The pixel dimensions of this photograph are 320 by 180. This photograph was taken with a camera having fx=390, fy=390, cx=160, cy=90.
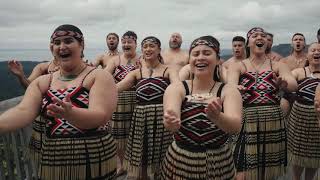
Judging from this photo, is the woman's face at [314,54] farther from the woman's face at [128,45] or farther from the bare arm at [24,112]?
the bare arm at [24,112]

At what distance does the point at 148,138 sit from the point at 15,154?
5.57 feet

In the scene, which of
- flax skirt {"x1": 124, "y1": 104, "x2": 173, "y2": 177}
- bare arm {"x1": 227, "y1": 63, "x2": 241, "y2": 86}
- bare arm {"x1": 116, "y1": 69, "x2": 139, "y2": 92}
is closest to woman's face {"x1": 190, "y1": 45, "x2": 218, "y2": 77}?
bare arm {"x1": 227, "y1": 63, "x2": 241, "y2": 86}

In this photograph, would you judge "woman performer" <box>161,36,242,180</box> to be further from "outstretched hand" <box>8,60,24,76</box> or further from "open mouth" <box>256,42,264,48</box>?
"outstretched hand" <box>8,60,24,76</box>

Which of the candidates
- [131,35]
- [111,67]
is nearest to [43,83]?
[111,67]

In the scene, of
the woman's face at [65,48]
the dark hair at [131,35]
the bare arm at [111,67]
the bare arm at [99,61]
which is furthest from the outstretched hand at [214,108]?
the bare arm at [99,61]

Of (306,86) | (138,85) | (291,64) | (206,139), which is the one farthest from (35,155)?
(291,64)

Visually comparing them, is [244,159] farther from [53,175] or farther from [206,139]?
[53,175]

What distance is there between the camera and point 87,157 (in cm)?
308

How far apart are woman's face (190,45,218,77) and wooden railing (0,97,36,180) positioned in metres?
2.25

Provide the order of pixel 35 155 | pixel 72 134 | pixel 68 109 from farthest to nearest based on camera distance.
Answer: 1. pixel 35 155
2. pixel 72 134
3. pixel 68 109

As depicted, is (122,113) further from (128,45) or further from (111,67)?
(128,45)

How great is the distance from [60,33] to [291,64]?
15.7ft

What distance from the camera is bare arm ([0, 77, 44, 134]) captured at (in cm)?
284

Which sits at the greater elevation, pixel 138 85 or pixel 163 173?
pixel 138 85
